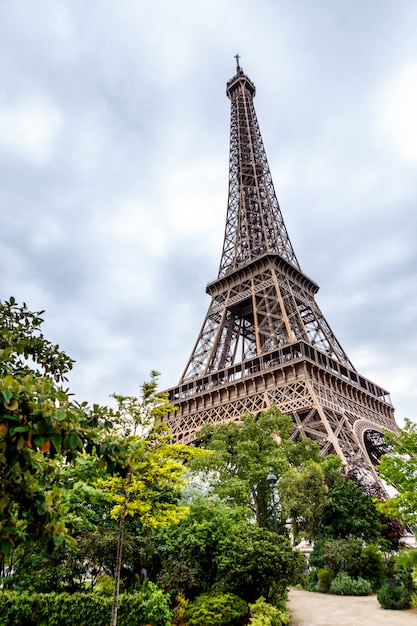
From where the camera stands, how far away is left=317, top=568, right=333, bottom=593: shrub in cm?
1716

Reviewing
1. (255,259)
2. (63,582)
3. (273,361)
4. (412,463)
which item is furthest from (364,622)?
(255,259)

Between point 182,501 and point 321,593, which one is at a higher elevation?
point 182,501

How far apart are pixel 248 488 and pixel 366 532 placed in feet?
20.3

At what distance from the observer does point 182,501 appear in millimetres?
15617

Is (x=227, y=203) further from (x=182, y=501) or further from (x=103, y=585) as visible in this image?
(x=103, y=585)

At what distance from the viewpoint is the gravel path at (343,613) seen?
1088 cm

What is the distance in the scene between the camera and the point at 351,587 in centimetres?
1620

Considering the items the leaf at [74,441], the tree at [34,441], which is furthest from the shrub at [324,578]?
the leaf at [74,441]

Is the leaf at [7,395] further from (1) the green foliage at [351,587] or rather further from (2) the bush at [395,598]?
(1) the green foliage at [351,587]

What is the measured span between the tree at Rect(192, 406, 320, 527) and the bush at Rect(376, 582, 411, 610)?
20.0 ft

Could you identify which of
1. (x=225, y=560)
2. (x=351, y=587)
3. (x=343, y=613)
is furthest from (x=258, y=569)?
(x=351, y=587)

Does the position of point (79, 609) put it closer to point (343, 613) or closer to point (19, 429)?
point (343, 613)

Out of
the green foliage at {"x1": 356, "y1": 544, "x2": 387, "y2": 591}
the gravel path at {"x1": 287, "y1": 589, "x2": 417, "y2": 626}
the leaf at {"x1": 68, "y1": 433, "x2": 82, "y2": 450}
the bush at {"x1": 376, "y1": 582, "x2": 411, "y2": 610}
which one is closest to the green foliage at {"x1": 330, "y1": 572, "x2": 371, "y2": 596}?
the green foliage at {"x1": 356, "y1": 544, "x2": 387, "y2": 591}

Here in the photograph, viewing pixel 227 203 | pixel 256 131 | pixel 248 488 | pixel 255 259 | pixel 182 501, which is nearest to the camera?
pixel 182 501
